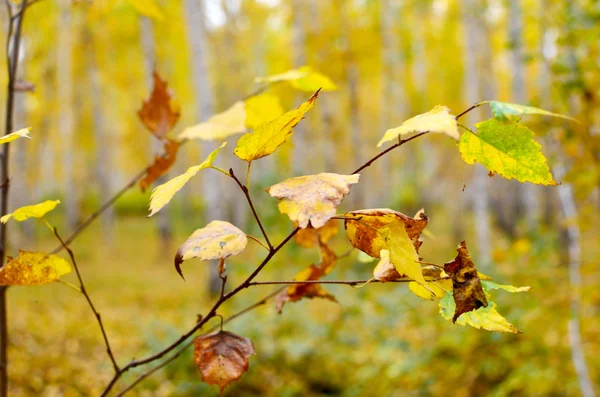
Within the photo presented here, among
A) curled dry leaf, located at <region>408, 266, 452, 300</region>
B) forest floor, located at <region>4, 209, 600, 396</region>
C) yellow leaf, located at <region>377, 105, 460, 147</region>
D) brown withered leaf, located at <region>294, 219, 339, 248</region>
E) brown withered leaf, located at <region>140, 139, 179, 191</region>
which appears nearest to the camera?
yellow leaf, located at <region>377, 105, 460, 147</region>

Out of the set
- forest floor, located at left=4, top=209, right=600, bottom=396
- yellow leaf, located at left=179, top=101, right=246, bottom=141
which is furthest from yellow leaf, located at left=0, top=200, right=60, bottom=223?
forest floor, located at left=4, top=209, right=600, bottom=396

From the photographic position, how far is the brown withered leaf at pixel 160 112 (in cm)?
92

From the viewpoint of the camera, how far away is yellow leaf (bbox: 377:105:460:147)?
1.44 ft

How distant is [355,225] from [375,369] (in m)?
2.86

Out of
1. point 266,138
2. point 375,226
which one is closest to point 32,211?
point 266,138

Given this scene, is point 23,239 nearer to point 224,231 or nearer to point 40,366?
point 40,366

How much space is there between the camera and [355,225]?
0.56m

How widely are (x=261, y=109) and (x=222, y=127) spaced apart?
110mm

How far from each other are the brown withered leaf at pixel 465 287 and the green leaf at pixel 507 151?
93mm

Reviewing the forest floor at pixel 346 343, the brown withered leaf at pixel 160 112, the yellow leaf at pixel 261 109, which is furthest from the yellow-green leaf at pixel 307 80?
the forest floor at pixel 346 343

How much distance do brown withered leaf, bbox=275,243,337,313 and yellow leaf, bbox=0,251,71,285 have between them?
33 centimetres

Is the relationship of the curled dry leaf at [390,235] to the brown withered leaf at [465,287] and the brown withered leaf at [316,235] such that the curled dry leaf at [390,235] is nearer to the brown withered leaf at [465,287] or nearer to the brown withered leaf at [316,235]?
the brown withered leaf at [465,287]

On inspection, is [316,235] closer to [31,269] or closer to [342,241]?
[31,269]

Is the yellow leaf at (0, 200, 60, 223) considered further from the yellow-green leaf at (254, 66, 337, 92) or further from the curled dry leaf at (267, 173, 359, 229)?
the yellow-green leaf at (254, 66, 337, 92)
